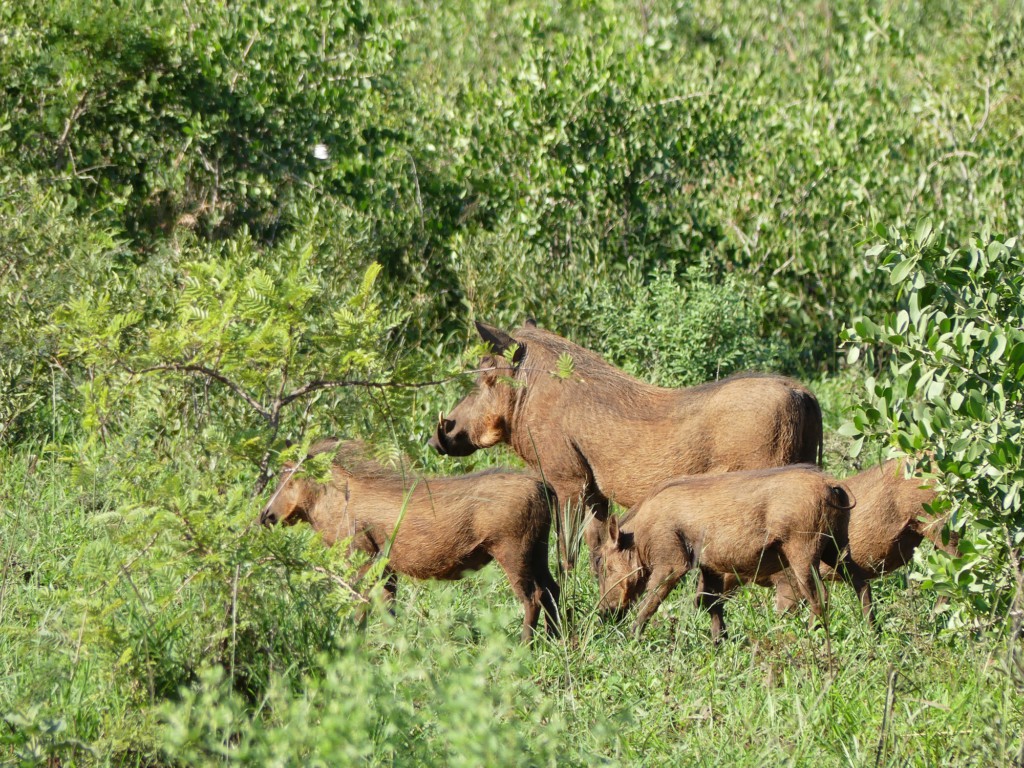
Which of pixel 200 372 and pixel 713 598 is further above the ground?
pixel 200 372

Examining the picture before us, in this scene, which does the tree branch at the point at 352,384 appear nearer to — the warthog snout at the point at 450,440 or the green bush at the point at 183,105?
the warthog snout at the point at 450,440

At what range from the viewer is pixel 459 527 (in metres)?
4.85

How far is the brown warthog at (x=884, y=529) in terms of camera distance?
17.1 feet

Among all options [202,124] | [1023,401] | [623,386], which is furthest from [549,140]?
[1023,401]

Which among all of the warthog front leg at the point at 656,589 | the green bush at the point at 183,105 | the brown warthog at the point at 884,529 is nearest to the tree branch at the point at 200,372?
the warthog front leg at the point at 656,589

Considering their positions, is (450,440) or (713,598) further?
(450,440)

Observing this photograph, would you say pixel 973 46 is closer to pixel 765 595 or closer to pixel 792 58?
pixel 792 58

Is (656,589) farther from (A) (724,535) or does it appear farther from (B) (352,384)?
(B) (352,384)

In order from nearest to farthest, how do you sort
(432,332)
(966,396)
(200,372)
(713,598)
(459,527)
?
→ (200,372)
(966,396)
(459,527)
(713,598)
(432,332)

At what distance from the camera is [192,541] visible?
359 cm

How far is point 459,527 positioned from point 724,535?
96 centimetres

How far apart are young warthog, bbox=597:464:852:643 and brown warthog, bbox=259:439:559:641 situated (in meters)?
0.28

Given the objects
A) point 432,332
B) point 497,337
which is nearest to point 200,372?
point 497,337

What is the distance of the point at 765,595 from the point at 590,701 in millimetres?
1661
